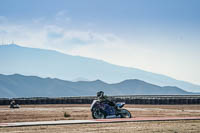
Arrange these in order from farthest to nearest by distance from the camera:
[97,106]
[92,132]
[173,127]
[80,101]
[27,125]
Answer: [80,101], [97,106], [27,125], [173,127], [92,132]

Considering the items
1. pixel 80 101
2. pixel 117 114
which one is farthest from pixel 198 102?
pixel 117 114

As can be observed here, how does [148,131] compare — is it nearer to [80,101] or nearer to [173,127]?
[173,127]

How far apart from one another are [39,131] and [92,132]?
96.8 inches

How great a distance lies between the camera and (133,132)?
19453mm

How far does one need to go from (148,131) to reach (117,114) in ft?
28.0

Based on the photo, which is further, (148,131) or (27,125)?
(27,125)

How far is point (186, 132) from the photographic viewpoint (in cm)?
1944

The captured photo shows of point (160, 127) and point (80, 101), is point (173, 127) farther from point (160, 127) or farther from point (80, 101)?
point (80, 101)

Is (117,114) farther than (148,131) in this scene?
Yes

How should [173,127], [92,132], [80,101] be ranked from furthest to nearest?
1. [80,101]
2. [173,127]
3. [92,132]

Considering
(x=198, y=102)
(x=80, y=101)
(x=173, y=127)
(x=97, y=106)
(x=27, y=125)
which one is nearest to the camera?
(x=173, y=127)

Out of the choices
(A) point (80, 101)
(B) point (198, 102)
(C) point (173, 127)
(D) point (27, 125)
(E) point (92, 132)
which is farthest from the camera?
(A) point (80, 101)

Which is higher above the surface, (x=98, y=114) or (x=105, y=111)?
(x=105, y=111)

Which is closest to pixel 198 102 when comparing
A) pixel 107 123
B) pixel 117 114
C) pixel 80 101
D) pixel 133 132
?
pixel 80 101
